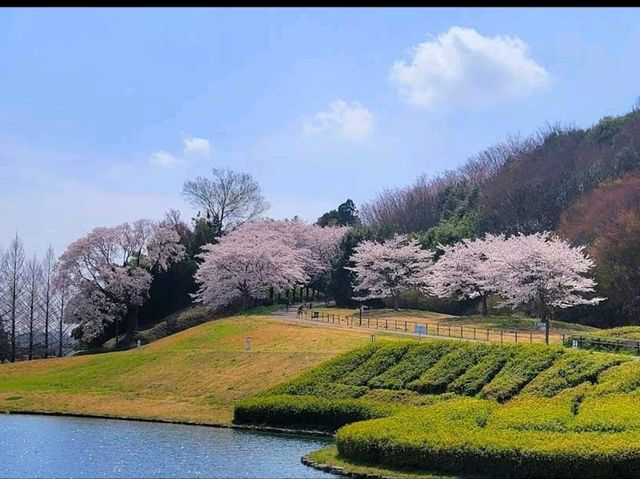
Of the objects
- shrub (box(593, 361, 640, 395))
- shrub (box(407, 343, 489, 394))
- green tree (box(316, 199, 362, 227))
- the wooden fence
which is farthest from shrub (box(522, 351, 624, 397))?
green tree (box(316, 199, 362, 227))

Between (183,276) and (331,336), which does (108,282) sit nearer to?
(183,276)

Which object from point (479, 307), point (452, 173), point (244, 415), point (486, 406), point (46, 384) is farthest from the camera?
point (452, 173)

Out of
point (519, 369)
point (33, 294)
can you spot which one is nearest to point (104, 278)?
point (33, 294)

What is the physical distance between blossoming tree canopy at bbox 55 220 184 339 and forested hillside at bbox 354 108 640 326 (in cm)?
2068

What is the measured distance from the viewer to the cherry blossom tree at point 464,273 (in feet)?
188

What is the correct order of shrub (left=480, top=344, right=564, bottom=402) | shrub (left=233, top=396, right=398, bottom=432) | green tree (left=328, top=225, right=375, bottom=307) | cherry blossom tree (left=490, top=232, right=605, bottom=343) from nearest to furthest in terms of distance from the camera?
shrub (left=480, top=344, right=564, bottom=402) → shrub (left=233, top=396, right=398, bottom=432) → cherry blossom tree (left=490, top=232, right=605, bottom=343) → green tree (left=328, top=225, right=375, bottom=307)

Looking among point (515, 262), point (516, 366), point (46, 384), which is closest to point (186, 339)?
point (46, 384)

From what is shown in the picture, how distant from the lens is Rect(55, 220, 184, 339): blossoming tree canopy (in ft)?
203

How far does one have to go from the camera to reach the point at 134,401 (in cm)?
3675

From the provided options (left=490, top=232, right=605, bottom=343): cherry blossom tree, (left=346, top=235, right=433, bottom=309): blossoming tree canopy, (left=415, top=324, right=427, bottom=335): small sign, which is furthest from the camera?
(left=346, top=235, right=433, bottom=309): blossoming tree canopy

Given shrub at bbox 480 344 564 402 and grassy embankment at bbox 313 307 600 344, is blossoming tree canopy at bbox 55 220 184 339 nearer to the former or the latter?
grassy embankment at bbox 313 307 600 344

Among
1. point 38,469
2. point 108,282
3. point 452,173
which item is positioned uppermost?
point 452,173

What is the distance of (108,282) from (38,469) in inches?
1719

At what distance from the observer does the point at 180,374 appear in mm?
39875
